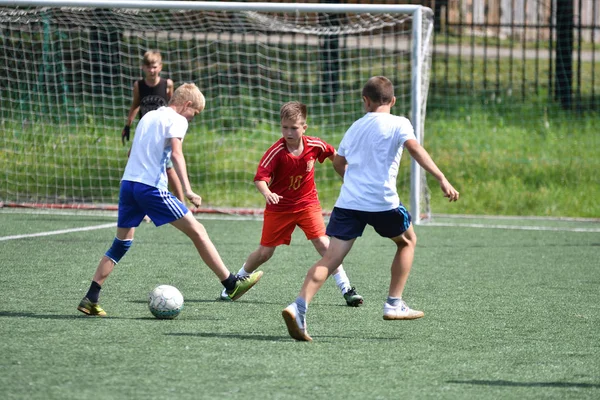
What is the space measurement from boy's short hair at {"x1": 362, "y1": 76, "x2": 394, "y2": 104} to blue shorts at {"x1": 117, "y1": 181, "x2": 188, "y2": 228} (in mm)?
1355

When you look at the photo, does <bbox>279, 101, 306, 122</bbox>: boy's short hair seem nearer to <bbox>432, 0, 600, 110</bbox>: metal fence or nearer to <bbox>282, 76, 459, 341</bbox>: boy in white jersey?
<bbox>282, 76, 459, 341</bbox>: boy in white jersey

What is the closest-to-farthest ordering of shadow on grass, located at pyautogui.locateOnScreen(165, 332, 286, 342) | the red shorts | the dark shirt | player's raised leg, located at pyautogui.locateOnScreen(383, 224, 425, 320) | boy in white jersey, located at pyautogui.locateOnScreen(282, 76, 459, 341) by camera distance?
1. shadow on grass, located at pyautogui.locateOnScreen(165, 332, 286, 342)
2. boy in white jersey, located at pyautogui.locateOnScreen(282, 76, 459, 341)
3. player's raised leg, located at pyautogui.locateOnScreen(383, 224, 425, 320)
4. the red shorts
5. the dark shirt

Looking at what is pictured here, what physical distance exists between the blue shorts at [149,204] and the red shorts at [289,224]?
3.07ft

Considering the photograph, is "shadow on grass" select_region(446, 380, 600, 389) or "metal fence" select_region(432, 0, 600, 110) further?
"metal fence" select_region(432, 0, 600, 110)

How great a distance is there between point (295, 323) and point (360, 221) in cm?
77

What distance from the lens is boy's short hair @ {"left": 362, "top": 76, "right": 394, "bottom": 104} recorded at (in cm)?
548

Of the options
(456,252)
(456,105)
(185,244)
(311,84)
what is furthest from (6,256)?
(456,105)

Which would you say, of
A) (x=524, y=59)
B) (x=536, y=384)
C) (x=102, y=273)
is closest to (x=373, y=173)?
(x=536, y=384)

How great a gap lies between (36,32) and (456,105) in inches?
282

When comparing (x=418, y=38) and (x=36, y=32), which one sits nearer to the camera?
(x=418, y=38)

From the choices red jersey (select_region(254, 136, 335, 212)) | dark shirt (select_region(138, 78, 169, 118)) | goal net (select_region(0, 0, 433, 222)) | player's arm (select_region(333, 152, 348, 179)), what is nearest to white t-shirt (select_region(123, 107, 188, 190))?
red jersey (select_region(254, 136, 335, 212))

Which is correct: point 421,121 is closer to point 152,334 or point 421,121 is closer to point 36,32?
point 36,32

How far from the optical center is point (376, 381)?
14.1ft

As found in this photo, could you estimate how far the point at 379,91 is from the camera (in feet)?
18.0
